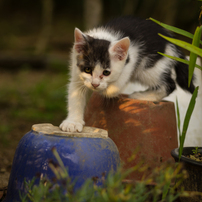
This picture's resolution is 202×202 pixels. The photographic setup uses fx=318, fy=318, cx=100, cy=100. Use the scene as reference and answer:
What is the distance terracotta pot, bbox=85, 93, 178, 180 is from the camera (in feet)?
8.15

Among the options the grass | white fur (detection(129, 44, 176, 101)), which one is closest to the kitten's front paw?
white fur (detection(129, 44, 176, 101))

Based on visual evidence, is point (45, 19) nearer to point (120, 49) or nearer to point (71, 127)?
point (120, 49)

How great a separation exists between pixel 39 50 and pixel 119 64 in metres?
7.91

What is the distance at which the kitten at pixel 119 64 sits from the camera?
7.79 ft

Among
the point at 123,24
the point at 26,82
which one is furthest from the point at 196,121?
the point at 26,82

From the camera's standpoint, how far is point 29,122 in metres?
4.78

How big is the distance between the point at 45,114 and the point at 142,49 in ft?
8.84

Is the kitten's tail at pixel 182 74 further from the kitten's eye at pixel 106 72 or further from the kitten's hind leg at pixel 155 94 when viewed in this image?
the kitten's eye at pixel 106 72

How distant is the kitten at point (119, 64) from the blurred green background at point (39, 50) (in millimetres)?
458

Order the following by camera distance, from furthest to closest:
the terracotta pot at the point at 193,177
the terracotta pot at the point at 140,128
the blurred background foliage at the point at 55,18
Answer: the blurred background foliage at the point at 55,18 < the terracotta pot at the point at 140,128 < the terracotta pot at the point at 193,177

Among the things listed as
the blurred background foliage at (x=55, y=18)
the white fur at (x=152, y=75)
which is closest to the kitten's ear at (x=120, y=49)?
the white fur at (x=152, y=75)

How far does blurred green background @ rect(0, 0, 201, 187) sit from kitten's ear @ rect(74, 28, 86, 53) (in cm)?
84

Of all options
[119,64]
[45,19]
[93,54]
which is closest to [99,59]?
[93,54]

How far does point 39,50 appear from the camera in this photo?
9977mm
